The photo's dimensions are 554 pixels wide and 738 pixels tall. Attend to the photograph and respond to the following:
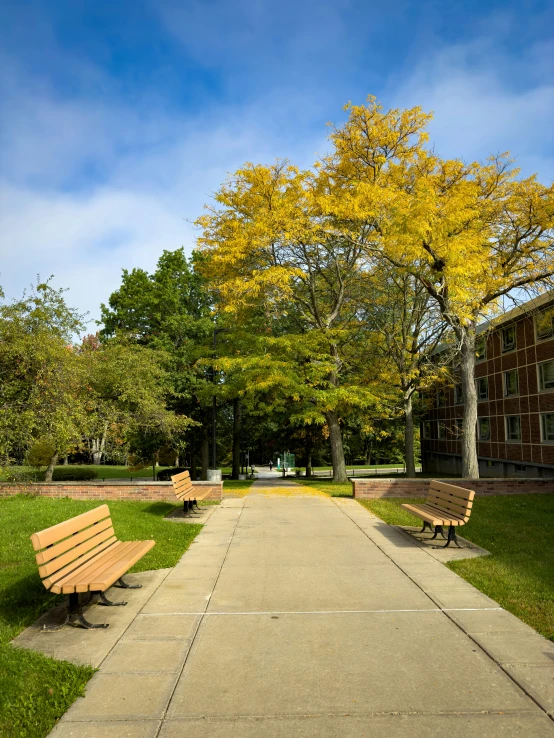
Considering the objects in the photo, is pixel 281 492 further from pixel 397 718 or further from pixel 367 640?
pixel 397 718

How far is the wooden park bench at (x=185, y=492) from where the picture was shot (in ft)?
37.7

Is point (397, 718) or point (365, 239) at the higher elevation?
point (365, 239)

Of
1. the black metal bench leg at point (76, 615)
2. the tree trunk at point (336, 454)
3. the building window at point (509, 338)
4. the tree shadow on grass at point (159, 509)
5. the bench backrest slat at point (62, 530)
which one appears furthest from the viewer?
the building window at point (509, 338)

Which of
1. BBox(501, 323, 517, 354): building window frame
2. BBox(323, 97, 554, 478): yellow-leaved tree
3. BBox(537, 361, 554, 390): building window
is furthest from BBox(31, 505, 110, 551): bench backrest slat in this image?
→ BBox(501, 323, 517, 354): building window frame

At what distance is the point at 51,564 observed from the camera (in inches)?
204

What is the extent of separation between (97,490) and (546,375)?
2041 centimetres

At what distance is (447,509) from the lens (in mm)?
9766

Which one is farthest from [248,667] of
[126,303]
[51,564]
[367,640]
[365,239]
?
[126,303]

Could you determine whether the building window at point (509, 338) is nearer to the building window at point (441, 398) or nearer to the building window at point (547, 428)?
the building window at point (547, 428)

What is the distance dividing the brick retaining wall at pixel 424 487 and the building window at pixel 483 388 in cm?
1732

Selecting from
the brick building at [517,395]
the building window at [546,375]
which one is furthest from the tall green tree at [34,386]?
the building window at [546,375]

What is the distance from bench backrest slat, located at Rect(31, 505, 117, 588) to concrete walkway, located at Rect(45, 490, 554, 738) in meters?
0.65

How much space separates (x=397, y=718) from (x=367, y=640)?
1.35 meters

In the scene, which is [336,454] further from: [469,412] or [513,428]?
[513,428]
